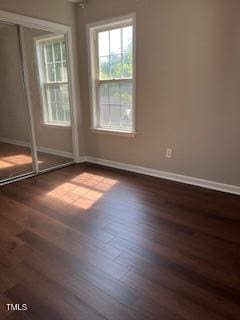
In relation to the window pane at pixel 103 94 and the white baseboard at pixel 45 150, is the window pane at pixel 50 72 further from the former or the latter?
the white baseboard at pixel 45 150

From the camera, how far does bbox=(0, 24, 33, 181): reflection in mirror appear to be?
3186 millimetres

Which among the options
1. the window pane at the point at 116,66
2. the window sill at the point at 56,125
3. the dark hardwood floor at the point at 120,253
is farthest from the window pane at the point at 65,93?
the dark hardwood floor at the point at 120,253

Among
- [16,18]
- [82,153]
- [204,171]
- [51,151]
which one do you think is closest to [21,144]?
[51,151]

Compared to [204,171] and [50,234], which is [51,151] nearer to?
[50,234]

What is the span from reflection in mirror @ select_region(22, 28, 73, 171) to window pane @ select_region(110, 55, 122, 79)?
753mm

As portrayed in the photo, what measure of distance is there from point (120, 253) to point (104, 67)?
2814 mm

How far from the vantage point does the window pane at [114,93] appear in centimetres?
365

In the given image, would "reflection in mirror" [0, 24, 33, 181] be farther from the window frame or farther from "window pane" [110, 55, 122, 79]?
"window pane" [110, 55, 122, 79]

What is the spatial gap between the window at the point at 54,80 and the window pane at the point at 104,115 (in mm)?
541

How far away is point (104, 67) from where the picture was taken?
3.72 m

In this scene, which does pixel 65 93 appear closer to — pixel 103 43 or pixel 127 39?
pixel 103 43

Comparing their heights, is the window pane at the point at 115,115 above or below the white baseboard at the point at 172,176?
above

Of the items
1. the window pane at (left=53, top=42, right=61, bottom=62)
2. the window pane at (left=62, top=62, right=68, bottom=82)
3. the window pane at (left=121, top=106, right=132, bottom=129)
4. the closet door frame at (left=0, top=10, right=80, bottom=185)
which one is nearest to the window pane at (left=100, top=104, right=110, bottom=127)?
the window pane at (left=121, top=106, right=132, bottom=129)

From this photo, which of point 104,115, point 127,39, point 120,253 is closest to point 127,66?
point 127,39
